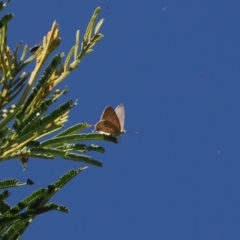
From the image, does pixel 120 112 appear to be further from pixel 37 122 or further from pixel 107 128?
pixel 37 122

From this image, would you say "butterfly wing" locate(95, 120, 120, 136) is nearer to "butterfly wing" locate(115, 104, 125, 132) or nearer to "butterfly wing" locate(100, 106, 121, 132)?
"butterfly wing" locate(100, 106, 121, 132)

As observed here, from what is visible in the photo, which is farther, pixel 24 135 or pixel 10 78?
pixel 10 78

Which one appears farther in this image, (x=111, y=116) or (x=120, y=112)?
(x=120, y=112)

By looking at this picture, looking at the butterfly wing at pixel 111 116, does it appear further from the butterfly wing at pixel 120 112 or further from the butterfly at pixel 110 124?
the butterfly wing at pixel 120 112

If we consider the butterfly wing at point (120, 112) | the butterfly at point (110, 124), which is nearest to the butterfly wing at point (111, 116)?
the butterfly at point (110, 124)

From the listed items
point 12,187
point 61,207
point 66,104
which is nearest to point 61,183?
point 61,207

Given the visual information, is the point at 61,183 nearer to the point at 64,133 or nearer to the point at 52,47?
the point at 64,133

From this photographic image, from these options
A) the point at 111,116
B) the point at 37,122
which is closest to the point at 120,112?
the point at 111,116

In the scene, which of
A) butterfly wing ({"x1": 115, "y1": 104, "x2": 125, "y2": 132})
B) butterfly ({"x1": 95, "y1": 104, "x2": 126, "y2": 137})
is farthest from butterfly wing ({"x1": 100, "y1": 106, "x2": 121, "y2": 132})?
butterfly wing ({"x1": 115, "y1": 104, "x2": 125, "y2": 132})
